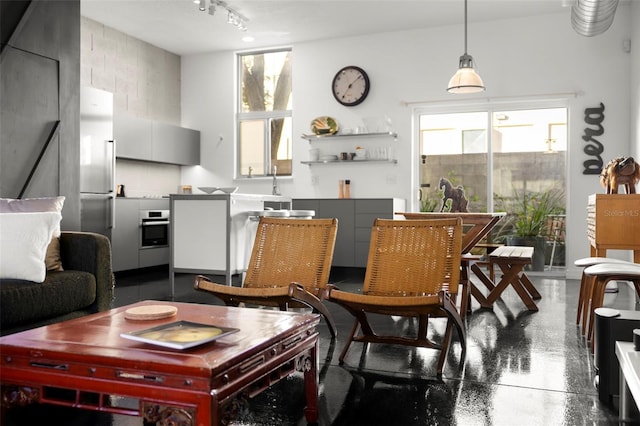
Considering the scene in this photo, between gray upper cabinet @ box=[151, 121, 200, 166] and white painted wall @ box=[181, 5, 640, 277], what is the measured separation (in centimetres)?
21

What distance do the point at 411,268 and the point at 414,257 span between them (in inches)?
2.7

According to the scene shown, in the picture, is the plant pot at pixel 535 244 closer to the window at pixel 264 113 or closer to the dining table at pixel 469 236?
the dining table at pixel 469 236

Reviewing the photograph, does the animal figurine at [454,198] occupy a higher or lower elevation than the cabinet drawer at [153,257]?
higher

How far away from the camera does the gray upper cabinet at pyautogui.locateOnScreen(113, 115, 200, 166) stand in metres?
6.89

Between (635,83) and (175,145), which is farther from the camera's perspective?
(175,145)

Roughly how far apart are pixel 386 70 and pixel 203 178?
3.24 metres

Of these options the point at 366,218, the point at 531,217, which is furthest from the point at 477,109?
the point at 366,218

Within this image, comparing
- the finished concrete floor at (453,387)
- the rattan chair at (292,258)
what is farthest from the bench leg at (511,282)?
the rattan chair at (292,258)

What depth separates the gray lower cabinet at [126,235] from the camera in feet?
21.4

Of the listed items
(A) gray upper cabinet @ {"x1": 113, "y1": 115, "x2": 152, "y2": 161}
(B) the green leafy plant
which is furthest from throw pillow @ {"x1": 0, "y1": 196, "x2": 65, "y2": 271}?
(B) the green leafy plant

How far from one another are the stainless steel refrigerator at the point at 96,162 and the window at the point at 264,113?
2.35m

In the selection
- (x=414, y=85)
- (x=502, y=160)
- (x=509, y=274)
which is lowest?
(x=509, y=274)

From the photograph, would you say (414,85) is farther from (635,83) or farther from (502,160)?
(635,83)

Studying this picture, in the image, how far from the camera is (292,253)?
340 centimetres
